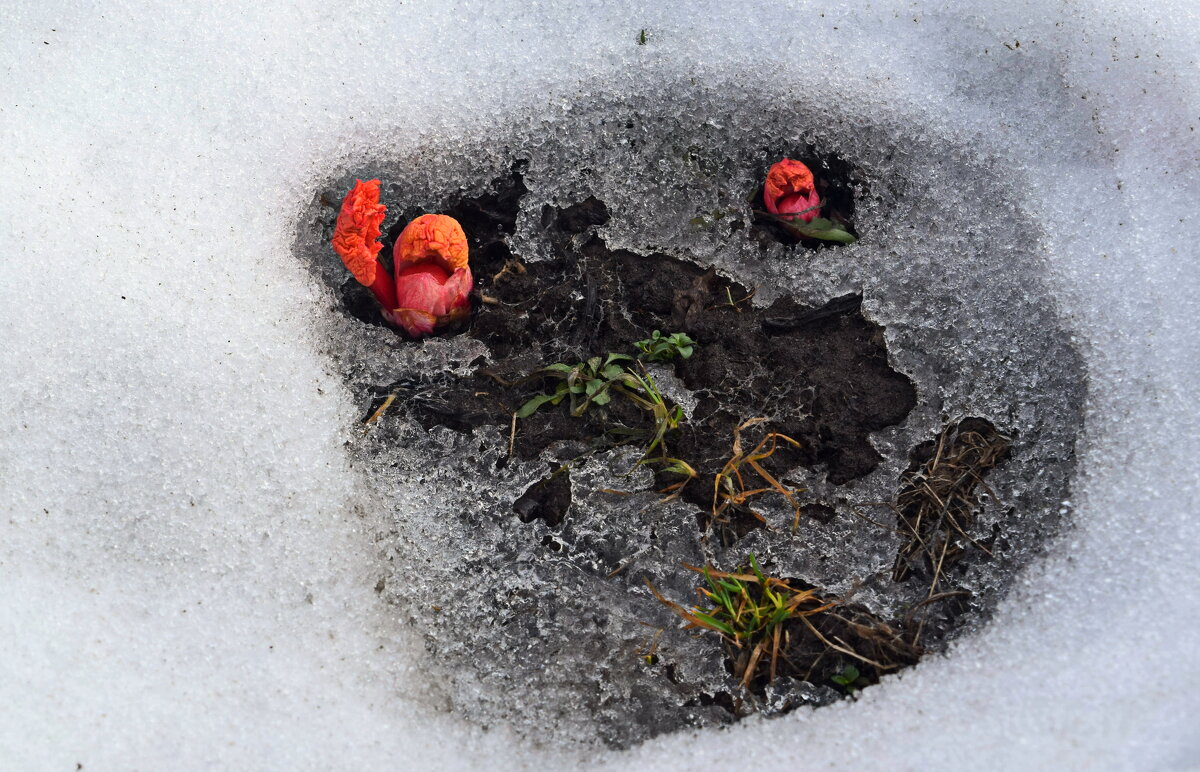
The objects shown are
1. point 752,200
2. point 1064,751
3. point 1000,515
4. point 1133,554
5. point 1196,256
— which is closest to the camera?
point 1064,751

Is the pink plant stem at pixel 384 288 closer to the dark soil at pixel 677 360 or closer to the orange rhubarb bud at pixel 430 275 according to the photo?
the orange rhubarb bud at pixel 430 275

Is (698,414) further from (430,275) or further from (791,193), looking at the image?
(430,275)

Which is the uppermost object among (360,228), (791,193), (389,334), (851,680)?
(791,193)

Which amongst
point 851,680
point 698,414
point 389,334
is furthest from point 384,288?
point 851,680

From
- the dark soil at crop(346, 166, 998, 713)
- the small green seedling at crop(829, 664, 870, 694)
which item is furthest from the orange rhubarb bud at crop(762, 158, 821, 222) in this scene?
the small green seedling at crop(829, 664, 870, 694)

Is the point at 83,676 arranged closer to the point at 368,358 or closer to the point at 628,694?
the point at 368,358

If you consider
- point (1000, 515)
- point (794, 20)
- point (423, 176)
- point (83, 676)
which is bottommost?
point (83, 676)

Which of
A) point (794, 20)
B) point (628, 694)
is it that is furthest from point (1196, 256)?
point (628, 694)
